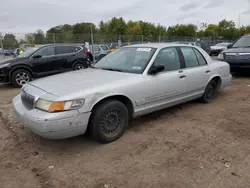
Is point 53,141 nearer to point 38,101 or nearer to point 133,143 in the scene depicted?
point 38,101

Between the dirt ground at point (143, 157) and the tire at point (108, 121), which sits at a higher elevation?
the tire at point (108, 121)

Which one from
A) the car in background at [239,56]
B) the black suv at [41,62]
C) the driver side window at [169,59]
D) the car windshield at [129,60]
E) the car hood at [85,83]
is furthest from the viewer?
the car in background at [239,56]

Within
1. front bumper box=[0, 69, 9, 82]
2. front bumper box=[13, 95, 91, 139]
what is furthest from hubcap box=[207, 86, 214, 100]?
front bumper box=[0, 69, 9, 82]

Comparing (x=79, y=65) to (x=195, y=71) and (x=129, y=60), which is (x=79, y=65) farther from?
(x=195, y=71)

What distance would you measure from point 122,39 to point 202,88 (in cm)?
2005

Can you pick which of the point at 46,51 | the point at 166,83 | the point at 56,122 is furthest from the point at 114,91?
the point at 46,51

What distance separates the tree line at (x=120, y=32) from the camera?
2008 centimetres

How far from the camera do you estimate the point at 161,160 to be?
3.11 meters

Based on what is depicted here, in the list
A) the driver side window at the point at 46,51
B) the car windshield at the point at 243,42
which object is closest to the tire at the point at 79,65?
the driver side window at the point at 46,51

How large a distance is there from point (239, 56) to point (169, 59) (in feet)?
16.9

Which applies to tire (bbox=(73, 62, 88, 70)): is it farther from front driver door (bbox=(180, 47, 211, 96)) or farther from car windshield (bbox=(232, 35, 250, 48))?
car windshield (bbox=(232, 35, 250, 48))

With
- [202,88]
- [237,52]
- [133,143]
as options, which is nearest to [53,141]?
[133,143]

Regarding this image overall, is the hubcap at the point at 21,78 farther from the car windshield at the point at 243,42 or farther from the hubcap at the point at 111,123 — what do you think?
the car windshield at the point at 243,42

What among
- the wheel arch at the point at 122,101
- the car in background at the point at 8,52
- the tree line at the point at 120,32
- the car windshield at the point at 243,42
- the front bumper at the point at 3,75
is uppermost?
the tree line at the point at 120,32
